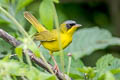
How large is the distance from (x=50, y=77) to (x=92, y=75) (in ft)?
0.96

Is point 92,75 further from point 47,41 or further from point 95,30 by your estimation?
point 47,41

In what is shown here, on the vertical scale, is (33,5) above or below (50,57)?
above

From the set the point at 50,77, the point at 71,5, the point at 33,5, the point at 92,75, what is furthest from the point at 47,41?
the point at 71,5

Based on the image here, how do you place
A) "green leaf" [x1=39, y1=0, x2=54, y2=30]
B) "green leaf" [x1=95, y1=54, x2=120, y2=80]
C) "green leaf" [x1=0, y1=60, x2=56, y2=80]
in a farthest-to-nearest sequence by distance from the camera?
"green leaf" [x1=95, y1=54, x2=120, y2=80]
"green leaf" [x1=39, y1=0, x2=54, y2=30]
"green leaf" [x1=0, y1=60, x2=56, y2=80]

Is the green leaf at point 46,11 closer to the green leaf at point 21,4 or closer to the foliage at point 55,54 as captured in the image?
the foliage at point 55,54

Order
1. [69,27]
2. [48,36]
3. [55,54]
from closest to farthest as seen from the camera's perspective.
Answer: [55,54] → [48,36] → [69,27]

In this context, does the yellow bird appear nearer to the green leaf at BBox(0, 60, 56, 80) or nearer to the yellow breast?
the yellow breast

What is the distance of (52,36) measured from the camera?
2375mm

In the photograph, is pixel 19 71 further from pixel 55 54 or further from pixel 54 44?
pixel 54 44

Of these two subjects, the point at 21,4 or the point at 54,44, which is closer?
the point at 21,4

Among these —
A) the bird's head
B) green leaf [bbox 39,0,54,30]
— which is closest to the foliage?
green leaf [bbox 39,0,54,30]

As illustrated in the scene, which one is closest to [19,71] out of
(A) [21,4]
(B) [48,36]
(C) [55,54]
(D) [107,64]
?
(D) [107,64]

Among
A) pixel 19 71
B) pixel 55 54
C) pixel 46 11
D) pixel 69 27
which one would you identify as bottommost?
pixel 19 71

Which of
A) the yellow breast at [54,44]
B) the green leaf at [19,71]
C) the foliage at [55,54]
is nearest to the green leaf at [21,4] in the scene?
the foliage at [55,54]
